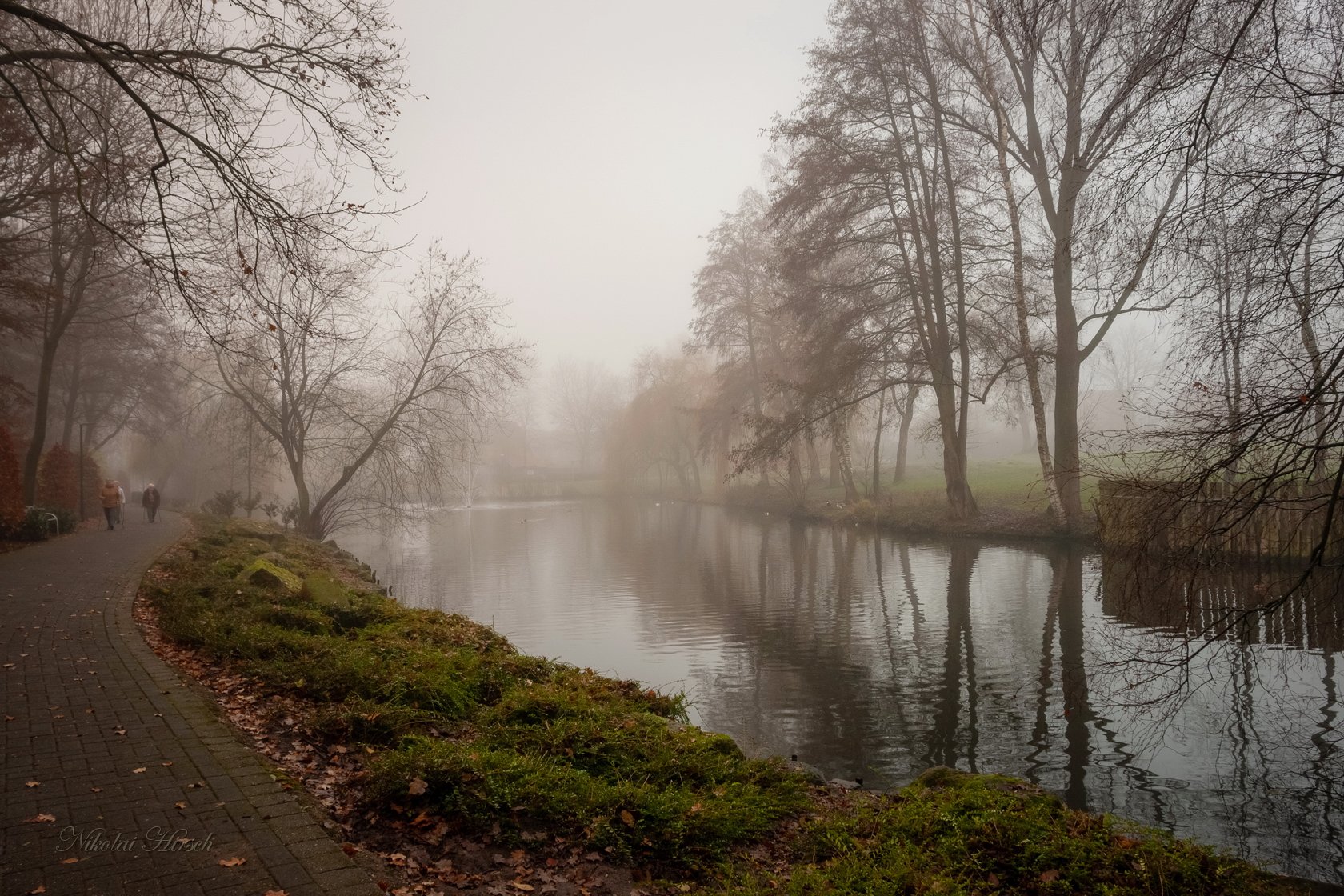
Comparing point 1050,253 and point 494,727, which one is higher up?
point 1050,253

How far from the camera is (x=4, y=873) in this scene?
3732 mm

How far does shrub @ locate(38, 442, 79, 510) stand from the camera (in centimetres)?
2456

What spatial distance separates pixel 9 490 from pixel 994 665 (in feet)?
62.4

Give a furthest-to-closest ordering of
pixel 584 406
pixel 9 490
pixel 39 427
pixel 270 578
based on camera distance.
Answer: pixel 584 406
pixel 39 427
pixel 9 490
pixel 270 578

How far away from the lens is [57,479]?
2495 centimetres

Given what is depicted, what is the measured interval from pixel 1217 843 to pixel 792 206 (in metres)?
19.3

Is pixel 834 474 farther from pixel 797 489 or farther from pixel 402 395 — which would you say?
pixel 402 395

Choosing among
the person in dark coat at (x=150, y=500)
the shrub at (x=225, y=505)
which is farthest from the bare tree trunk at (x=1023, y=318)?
the person in dark coat at (x=150, y=500)

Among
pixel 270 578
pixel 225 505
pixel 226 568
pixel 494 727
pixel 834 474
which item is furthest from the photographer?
pixel 834 474

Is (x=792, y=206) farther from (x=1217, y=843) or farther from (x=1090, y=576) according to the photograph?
(x=1217, y=843)

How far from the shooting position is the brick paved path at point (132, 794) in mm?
3816

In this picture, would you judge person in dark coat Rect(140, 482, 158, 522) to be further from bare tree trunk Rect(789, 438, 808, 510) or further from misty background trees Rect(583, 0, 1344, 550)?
bare tree trunk Rect(789, 438, 808, 510)

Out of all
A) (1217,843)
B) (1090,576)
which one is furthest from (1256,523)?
(1090,576)

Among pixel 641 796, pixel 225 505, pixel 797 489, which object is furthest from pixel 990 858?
pixel 797 489
